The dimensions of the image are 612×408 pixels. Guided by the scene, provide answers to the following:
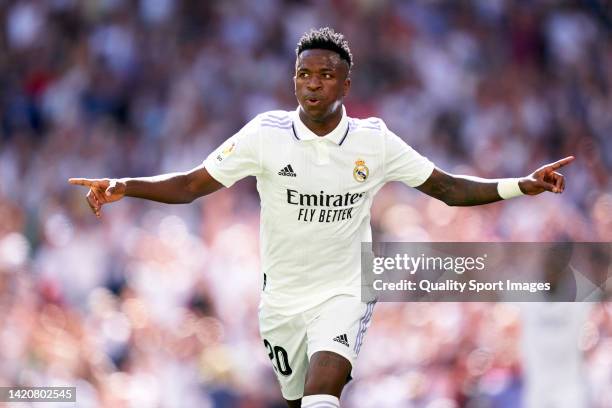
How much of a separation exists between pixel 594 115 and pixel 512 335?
15.3 feet

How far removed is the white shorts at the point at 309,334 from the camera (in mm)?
7219

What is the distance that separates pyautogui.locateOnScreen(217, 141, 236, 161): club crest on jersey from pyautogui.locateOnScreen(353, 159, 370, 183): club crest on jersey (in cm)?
69

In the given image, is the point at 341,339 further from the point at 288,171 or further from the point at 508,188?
the point at 508,188

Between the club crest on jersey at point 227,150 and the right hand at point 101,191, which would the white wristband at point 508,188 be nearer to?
the club crest on jersey at point 227,150

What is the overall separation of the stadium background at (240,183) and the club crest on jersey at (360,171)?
3.71m

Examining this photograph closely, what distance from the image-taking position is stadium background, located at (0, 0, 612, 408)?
10961mm

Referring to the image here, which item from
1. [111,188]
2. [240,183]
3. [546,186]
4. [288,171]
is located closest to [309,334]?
[288,171]

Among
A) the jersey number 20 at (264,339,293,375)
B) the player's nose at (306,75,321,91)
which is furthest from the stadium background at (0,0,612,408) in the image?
the player's nose at (306,75,321,91)

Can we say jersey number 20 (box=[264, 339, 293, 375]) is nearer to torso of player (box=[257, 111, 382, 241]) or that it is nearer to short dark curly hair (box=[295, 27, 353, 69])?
torso of player (box=[257, 111, 382, 241])

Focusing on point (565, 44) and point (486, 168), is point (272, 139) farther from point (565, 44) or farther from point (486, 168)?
point (565, 44)

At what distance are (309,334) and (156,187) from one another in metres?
1.18

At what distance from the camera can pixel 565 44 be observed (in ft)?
51.8

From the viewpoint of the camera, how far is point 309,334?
24.2 ft

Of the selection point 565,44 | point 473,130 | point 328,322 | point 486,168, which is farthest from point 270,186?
point 565,44
